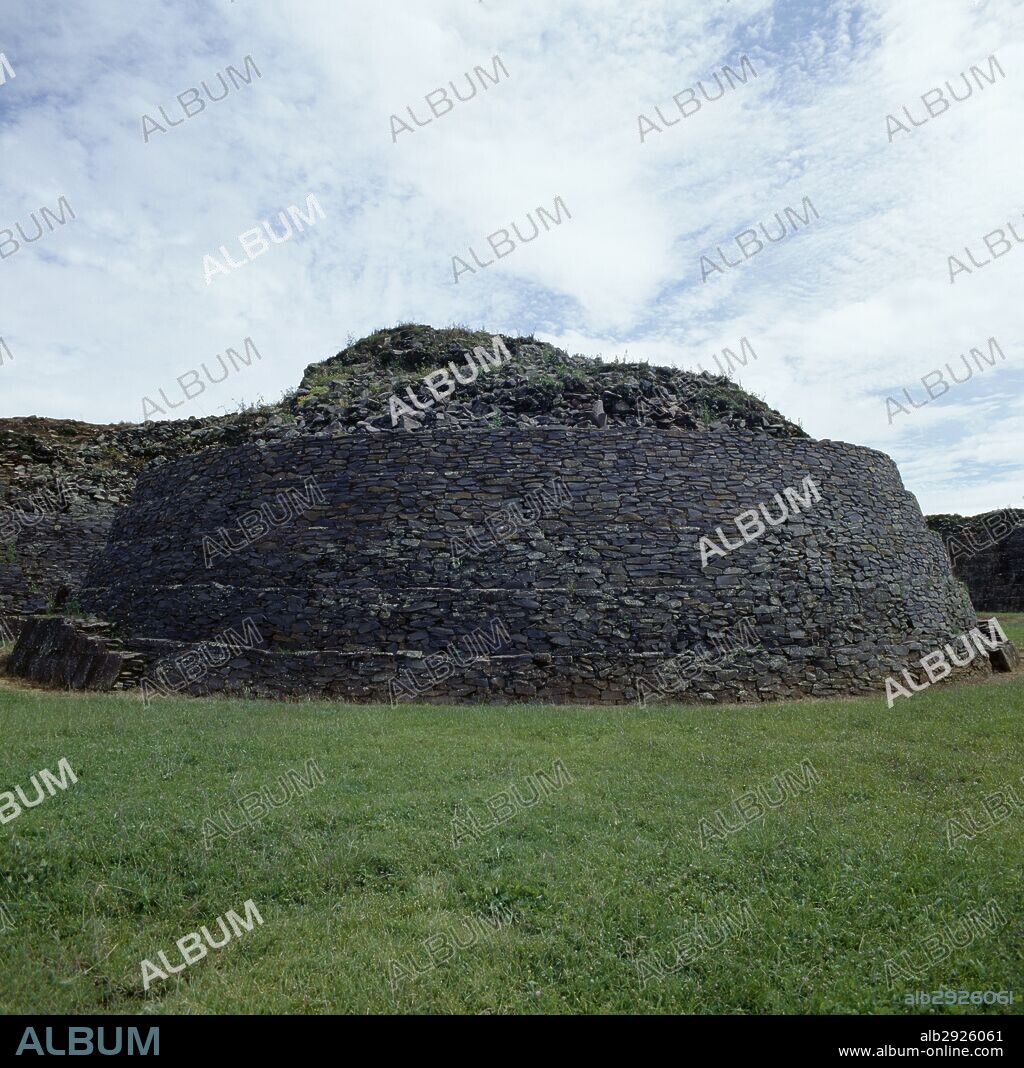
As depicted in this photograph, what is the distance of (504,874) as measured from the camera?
491 centimetres

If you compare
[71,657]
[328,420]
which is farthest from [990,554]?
[71,657]

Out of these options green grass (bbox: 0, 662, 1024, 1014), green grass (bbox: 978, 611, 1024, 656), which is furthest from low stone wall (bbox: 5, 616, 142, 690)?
green grass (bbox: 978, 611, 1024, 656)

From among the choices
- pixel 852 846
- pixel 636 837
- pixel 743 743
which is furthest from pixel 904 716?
pixel 636 837

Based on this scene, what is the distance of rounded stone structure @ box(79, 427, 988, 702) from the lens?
39.4ft

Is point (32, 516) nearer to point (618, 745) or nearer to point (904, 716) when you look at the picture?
point (618, 745)

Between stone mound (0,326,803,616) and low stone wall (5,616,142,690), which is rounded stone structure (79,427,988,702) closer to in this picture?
low stone wall (5,616,142,690)

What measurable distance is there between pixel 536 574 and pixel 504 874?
307 inches

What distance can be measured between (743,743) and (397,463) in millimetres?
8088

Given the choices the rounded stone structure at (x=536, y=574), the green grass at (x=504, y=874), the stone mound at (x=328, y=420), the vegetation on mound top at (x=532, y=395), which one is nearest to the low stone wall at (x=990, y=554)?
the rounded stone structure at (x=536, y=574)

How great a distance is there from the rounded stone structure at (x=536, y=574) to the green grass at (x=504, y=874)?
351 cm

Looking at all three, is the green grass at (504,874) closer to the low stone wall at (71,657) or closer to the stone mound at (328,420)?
the low stone wall at (71,657)

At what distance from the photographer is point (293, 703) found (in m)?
11.2

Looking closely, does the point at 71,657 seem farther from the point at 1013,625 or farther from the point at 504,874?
the point at 1013,625

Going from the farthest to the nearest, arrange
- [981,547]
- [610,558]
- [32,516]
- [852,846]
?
[981,547], [32,516], [610,558], [852,846]
